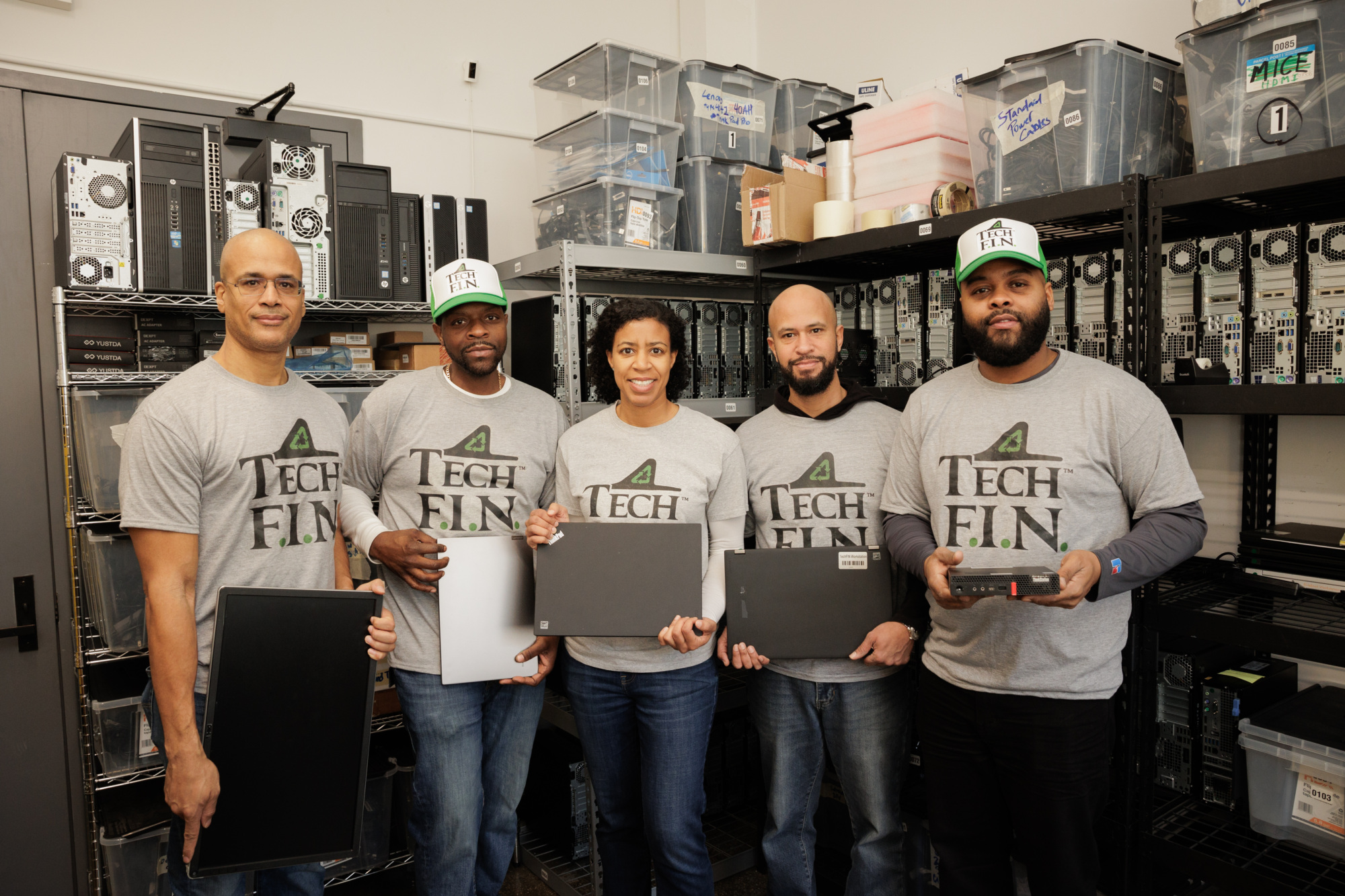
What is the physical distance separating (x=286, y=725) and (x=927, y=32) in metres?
2.98

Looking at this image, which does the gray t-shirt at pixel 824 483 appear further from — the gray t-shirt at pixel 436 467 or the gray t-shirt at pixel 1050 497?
the gray t-shirt at pixel 436 467

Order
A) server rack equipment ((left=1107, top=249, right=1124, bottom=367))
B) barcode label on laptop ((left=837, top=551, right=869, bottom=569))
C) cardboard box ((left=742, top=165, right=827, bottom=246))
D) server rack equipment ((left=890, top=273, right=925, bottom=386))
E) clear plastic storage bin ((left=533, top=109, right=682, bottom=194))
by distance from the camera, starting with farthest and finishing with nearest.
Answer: clear plastic storage bin ((left=533, top=109, right=682, bottom=194))
cardboard box ((left=742, top=165, right=827, bottom=246))
server rack equipment ((left=890, top=273, right=925, bottom=386))
server rack equipment ((left=1107, top=249, right=1124, bottom=367))
barcode label on laptop ((left=837, top=551, right=869, bottom=569))

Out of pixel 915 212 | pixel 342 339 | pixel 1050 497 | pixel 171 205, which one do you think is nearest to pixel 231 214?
pixel 171 205

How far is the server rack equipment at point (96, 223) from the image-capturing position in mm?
2305

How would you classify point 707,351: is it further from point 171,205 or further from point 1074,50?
point 171,205

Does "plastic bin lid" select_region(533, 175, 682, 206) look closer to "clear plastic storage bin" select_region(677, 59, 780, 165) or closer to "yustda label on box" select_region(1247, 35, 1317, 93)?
"clear plastic storage bin" select_region(677, 59, 780, 165)

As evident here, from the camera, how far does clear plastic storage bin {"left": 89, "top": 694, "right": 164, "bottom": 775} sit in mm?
2369

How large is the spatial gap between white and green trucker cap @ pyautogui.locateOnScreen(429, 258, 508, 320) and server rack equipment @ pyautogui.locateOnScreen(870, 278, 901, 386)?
1197 mm

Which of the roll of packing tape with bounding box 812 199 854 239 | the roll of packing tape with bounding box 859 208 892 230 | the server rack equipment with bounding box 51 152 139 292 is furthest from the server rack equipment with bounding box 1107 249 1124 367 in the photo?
the server rack equipment with bounding box 51 152 139 292

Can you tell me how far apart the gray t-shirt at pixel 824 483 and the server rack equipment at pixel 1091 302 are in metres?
0.55

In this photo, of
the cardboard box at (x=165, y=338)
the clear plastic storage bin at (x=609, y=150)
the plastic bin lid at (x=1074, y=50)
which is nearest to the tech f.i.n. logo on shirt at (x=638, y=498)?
the clear plastic storage bin at (x=609, y=150)

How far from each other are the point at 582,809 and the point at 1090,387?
6.75 ft

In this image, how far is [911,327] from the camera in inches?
102

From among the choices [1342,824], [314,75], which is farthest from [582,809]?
[314,75]
